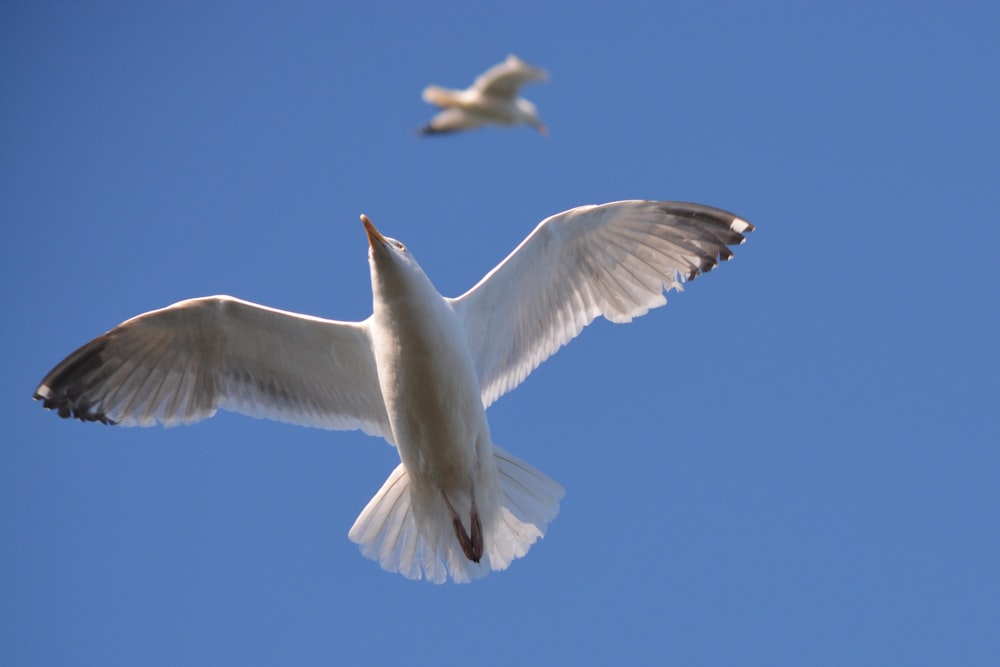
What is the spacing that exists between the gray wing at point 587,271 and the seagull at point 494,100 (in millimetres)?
2948

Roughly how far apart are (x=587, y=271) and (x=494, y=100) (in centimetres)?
329

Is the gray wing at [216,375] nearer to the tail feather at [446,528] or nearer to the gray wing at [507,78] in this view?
the tail feather at [446,528]

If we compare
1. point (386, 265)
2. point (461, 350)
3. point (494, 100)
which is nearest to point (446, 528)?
point (461, 350)

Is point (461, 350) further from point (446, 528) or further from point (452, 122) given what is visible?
point (452, 122)

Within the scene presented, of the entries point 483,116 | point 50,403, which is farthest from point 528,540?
point 483,116

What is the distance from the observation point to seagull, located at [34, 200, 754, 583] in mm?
7824

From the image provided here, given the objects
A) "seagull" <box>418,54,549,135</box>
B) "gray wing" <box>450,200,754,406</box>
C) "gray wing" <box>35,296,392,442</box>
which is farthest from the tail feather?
"seagull" <box>418,54,549,135</box>

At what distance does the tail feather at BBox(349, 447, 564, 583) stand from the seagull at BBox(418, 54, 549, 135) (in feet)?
11.3

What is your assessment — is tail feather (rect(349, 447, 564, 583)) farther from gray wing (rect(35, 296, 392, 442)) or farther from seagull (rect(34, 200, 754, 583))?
gray wing (rect(35, 296, 392, 442))

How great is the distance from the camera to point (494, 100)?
A: 4895 millimetres

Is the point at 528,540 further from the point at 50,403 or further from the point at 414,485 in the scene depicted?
the point at 50,403

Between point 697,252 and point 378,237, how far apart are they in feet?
6.57

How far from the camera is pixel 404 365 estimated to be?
7.32 m

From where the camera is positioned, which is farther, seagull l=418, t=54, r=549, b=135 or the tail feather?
the tail feather
